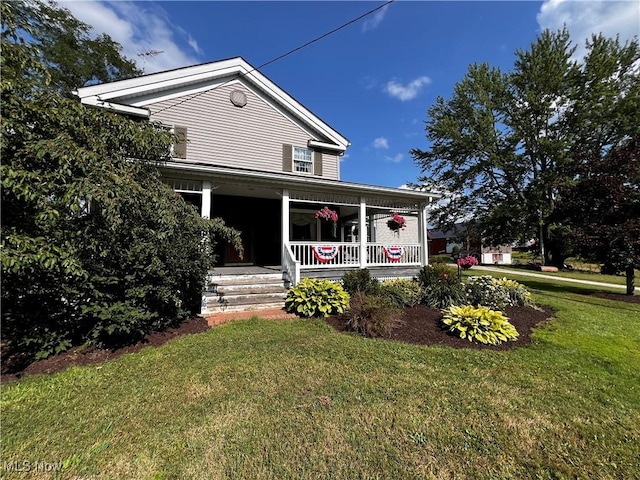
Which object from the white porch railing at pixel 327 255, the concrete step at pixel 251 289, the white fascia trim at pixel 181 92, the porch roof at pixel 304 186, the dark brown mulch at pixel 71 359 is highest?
the white fascia trim at pixel 181 92

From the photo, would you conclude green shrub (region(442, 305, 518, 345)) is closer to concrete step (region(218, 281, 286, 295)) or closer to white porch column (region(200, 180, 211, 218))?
concrete step (region(218, 281, 286, 295))

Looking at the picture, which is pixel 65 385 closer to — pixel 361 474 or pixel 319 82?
pixel 361 474

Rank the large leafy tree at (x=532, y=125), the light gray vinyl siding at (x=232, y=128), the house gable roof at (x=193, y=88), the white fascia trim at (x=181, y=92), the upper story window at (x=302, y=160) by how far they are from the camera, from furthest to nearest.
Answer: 1. the large leafy tree at (x=532, y=125)
2. the upper story window at (x=302, y=160)
3. the light gray vinyl siding at (x=232, y=128)
4. the white fascia trim at (x=181, y=92)
5. the house gable roof at (x=193, y=88)

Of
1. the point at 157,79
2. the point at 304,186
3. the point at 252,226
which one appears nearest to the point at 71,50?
the point at 157,79

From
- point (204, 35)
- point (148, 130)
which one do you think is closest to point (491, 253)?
point (204, 35)

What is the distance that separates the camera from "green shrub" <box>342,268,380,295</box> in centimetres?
759

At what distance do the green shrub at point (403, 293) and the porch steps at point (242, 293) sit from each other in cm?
274

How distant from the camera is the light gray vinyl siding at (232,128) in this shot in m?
10.6

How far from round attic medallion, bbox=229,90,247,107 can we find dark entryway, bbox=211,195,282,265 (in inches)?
160

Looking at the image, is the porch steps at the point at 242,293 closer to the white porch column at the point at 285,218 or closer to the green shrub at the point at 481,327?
the white porch column at the point at 285,218

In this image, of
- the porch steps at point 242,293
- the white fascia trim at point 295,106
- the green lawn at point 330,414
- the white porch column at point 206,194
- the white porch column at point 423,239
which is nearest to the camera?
the green lawn at point 330,414

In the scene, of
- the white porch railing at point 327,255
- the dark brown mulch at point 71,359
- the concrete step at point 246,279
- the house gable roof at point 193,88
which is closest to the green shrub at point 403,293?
the white porch railing at point 327,255

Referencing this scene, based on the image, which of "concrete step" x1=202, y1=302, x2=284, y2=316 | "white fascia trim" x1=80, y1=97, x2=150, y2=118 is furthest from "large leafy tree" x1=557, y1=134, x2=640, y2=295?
"white fascia trim" x1=80, y1=97, x2=150, y2=118

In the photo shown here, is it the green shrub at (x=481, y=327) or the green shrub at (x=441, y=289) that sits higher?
the green shrub at (x=441, y=289)
